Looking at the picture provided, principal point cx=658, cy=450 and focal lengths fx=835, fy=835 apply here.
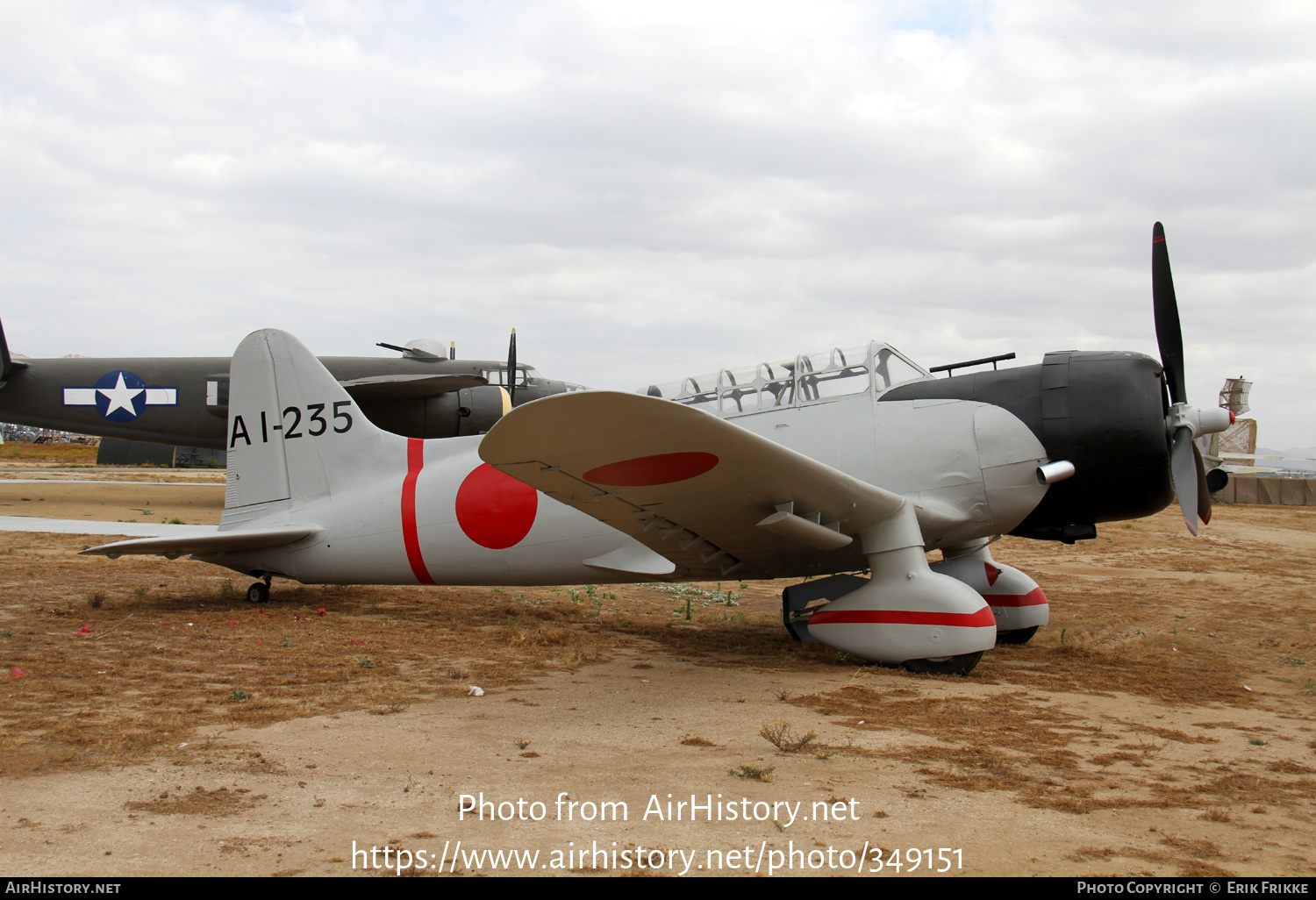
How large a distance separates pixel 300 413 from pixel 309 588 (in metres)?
2.30

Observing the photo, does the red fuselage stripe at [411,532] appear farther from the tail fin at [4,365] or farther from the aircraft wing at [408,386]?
the tail fin at [4,365]

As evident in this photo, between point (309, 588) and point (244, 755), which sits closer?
point (244, 755)

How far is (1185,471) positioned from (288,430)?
26.3ft

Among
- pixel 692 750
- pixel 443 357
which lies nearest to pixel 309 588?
pixel 692 750

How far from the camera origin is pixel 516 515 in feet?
23.5

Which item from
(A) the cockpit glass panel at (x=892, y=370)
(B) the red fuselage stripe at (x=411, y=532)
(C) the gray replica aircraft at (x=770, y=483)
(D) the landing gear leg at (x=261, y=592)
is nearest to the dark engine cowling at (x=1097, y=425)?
(C) the gray replica aircraft at (x=770, y=483)

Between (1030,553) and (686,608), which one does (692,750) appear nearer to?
(686,608)

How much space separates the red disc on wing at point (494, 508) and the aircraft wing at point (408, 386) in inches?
427

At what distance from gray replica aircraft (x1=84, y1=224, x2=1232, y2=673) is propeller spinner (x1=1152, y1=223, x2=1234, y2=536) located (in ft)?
0.06

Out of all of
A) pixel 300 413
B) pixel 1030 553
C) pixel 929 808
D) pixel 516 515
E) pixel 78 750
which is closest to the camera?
pixel 929 808

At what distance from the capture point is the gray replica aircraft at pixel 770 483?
523cm

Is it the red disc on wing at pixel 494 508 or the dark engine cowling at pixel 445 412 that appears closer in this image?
the red disc on wing at pixel 494 508

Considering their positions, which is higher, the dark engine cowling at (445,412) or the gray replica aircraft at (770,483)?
the dark engine cowling at (445,412)

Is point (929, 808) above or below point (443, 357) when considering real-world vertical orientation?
below
